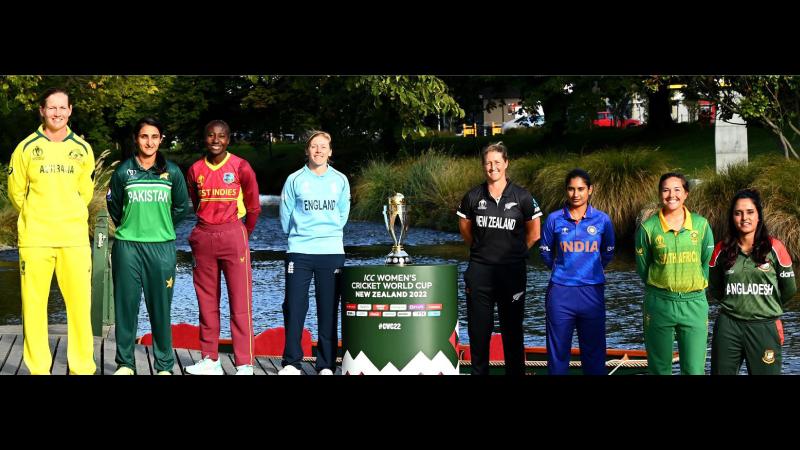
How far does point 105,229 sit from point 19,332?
1120mm

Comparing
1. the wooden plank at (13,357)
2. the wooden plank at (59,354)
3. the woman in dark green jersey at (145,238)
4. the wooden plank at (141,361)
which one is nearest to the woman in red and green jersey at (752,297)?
the woman in dark green jersey at (145,238)

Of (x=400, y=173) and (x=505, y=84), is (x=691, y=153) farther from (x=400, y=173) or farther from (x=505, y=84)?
(x=505, y=84)

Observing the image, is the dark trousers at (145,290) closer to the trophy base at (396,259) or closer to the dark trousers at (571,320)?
the trophy base at (396,259)

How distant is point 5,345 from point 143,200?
7.57ft

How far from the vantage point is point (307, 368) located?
29.7ft

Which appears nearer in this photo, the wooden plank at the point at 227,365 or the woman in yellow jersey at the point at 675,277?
the woman in yellow jersey at the point at 675,277

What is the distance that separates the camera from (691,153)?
3169cm

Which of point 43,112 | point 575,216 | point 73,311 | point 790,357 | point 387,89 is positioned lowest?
point 790,357

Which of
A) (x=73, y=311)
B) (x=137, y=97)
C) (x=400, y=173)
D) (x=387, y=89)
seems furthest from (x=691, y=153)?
(x=73, y=311)

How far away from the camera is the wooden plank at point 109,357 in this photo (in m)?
8.89

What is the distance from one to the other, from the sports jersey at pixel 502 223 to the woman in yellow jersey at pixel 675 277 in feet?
2.56

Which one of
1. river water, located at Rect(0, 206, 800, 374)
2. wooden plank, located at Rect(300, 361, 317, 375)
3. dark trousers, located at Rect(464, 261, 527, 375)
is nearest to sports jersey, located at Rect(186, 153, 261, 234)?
wooden plank, located at Rect(300, 361, 317, 375)

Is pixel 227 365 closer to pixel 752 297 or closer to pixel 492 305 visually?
pixel 492 305

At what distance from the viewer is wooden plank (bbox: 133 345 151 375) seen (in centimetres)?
882
